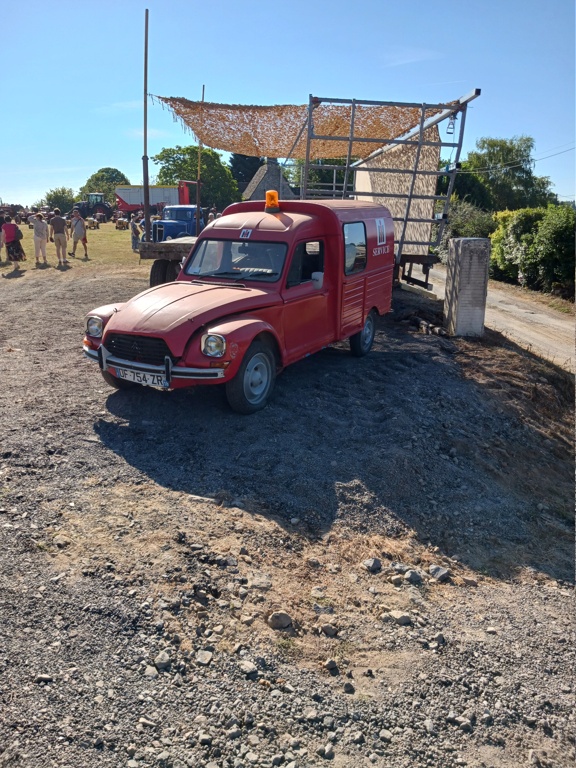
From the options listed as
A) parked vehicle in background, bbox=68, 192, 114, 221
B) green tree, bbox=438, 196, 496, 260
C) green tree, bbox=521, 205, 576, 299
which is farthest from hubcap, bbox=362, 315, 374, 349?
parked vehicle in background, bbox=68, 192, 114, 221

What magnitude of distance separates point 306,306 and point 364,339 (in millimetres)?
2174

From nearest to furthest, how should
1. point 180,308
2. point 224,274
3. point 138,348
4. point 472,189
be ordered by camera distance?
point 138,348 → point 180,308 → point 224,274 → point 472,189

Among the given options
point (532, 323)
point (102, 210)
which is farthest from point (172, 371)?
point (102, 210)

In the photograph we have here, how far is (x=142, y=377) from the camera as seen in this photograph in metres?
6.48

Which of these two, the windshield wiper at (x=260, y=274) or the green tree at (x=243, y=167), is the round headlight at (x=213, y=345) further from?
the green tree at (x=243, y=167)

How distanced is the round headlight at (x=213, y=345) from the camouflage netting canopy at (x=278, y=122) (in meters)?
7.83

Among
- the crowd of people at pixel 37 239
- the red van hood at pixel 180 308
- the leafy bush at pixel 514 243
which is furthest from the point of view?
the leafy bush at pixel 514 243

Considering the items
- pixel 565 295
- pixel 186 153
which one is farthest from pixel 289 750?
pixel 186 153

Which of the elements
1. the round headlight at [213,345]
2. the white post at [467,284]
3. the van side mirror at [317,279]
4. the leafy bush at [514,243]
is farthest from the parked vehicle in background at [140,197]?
the round headlight at [213,345]

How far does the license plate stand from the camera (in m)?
6.39

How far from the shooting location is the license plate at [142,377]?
6.39 metres

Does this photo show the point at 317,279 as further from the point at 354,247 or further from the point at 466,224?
the point at 466,224

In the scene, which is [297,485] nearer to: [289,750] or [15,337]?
[289,750]

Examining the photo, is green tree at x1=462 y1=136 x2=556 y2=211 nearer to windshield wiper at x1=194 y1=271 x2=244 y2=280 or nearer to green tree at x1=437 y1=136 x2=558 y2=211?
green tree at x1=437 y1=136 x2=558 y2=211
